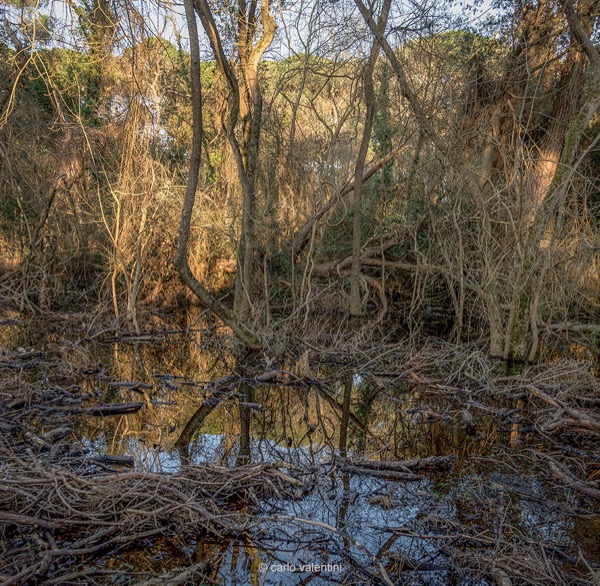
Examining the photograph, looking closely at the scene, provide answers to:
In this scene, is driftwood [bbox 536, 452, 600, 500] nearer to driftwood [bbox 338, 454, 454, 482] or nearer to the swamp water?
the swamp water

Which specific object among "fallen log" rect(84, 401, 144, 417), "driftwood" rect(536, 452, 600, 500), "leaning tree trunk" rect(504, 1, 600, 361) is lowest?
"driftwood" rect(536, 452, 600, 500)

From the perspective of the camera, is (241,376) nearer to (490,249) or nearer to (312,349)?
(312,349)

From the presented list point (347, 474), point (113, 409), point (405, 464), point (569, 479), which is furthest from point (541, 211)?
point (113, 409)

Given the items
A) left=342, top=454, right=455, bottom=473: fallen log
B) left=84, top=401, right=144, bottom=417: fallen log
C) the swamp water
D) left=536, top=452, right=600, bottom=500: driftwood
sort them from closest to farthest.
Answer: the swamp water
left=536, top=452, right=600, bottom=500: driftwood
left=342, top=454, right=455, bottom=473: fallen log
left=84, top=401, right=144, bottom=417: fallen log

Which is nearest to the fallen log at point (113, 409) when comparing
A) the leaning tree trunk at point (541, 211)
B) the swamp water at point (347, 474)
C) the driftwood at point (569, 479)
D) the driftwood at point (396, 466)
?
the swamp water at point (347, 474)

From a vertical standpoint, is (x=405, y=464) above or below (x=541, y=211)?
below

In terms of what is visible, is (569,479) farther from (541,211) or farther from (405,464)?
(541,211)

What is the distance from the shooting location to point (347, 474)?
5.05 meters

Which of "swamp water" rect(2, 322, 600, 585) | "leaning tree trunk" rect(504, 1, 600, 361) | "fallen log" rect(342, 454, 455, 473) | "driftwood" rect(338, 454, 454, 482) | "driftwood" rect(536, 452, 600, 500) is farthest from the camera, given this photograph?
"leaning tree trunk" rect(504, 1, 600, 361)

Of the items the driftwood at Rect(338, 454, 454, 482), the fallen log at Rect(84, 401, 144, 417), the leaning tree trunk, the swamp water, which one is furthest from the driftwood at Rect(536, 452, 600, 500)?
the fallen log at Rect(84, 401, 144, 417)

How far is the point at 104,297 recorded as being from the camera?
43.1 ft

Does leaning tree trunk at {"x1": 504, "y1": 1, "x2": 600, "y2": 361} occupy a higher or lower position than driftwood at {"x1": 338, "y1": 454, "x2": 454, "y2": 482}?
higher

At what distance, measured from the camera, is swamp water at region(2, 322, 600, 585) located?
361 centimetres

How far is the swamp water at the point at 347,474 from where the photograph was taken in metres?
3.61
